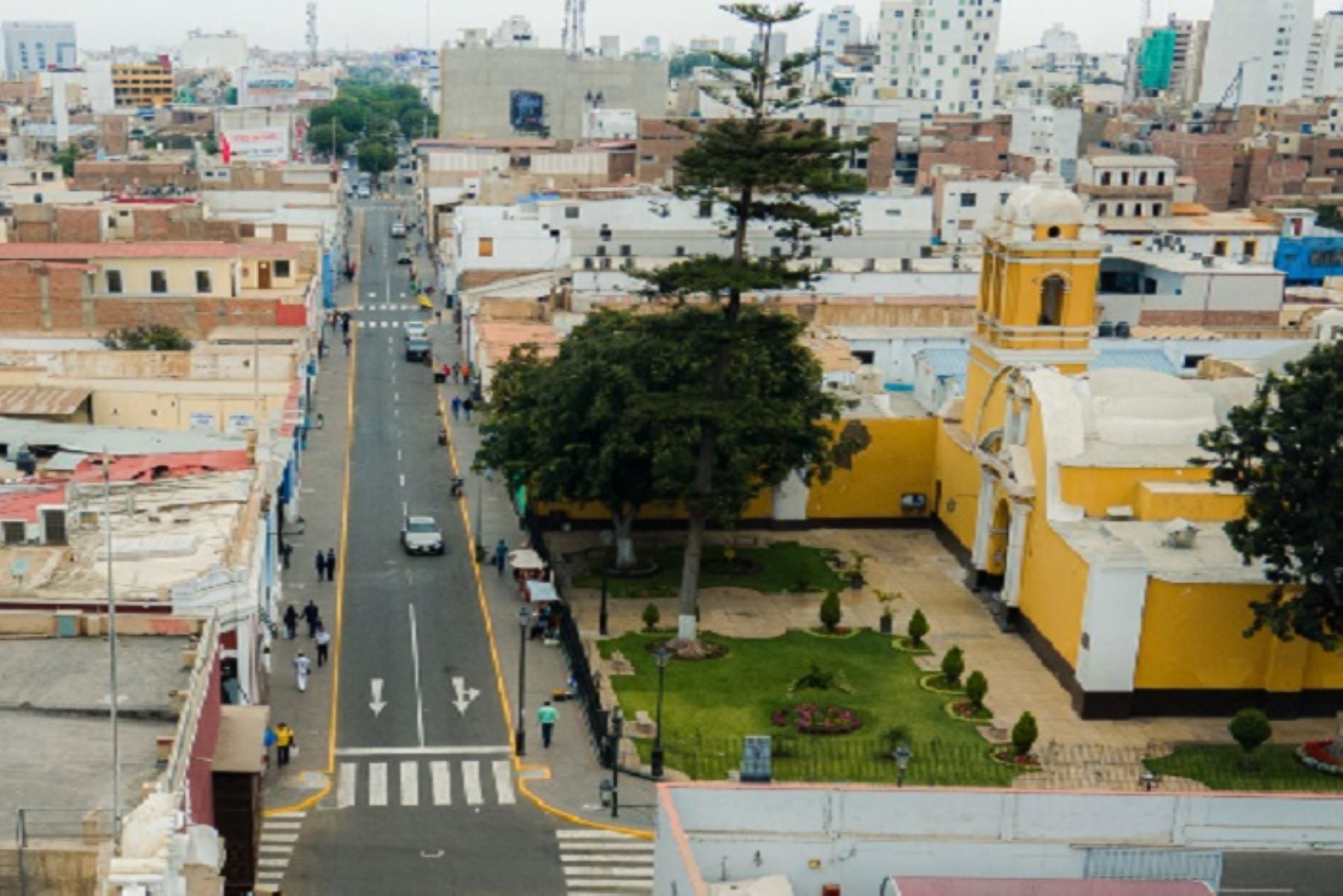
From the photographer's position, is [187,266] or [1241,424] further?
[187,266]

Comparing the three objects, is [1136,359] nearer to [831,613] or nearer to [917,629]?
[917,629]

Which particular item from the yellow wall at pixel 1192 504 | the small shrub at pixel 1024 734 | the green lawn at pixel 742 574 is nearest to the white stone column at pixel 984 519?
the green lawn at pixel 742 574

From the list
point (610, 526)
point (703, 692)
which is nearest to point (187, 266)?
point (610, 526)

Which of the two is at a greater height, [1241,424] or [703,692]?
[1241,424]

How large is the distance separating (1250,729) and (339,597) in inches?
908

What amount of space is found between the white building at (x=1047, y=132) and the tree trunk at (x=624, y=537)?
3923 inches

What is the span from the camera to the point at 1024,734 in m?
32.8

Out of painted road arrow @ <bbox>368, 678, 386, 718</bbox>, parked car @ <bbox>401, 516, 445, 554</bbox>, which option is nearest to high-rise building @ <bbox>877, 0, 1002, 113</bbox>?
parked car @ <bbox>401, 516, 445, 554</bbox>

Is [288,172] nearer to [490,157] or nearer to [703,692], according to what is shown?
[490,157]

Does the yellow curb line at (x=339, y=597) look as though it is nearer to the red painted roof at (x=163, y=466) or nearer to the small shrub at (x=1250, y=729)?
the red painted roof at (x=163, y=466)

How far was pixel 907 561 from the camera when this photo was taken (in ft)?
153

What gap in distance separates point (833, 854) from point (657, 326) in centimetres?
2122

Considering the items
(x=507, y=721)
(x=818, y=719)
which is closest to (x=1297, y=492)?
(x=818, y=719)

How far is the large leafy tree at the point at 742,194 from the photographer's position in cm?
3750
